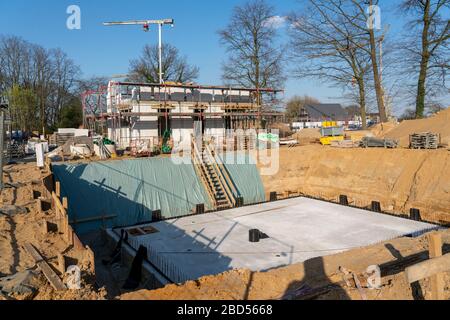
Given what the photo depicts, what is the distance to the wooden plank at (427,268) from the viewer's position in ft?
16.7

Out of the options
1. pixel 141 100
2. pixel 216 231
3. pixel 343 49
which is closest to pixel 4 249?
pixel 216 231

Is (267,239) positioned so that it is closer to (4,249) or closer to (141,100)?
(4,249)

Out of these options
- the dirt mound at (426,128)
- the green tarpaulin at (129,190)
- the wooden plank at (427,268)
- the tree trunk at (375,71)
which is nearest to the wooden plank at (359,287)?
the wooden plank at (427,268)

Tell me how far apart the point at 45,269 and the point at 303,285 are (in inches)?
196

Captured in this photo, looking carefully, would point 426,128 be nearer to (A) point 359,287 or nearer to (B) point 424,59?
(B) point 424,59

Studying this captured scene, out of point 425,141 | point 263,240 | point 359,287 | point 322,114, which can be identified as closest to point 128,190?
point 263,240

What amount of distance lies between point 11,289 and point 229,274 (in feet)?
12.7

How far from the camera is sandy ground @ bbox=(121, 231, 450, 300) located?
19.8 ft

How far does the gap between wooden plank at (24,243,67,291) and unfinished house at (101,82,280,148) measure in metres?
14.9

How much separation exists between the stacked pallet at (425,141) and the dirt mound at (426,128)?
156 centimetres

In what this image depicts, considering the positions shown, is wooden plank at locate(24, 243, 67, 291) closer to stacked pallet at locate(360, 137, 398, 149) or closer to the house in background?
stacked pallet at locate(360, 137, 398, 149)

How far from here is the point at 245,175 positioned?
22.3 m

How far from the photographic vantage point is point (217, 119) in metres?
28.2

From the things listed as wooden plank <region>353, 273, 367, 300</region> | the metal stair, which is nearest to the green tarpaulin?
the metal stair
